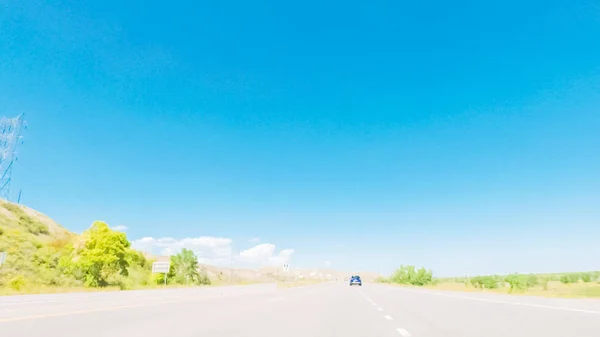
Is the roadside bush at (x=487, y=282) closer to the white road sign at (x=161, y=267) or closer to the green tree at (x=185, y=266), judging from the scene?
the white road sign at (x=161, y=267)

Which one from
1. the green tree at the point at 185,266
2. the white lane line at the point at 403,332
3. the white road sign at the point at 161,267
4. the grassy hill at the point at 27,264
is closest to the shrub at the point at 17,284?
the grassy hill at the point at 27,264

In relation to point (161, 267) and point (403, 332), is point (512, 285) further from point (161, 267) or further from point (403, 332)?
point (161, 267)

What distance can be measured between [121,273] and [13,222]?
2951cm

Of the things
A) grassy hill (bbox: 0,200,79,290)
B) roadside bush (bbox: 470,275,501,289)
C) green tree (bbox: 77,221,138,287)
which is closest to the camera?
grassy hill (bbox: 0,200,79,290)

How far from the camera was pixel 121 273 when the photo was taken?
55938 millimetres

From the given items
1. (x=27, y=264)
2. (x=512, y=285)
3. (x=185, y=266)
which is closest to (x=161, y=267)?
(x=185, y=266)

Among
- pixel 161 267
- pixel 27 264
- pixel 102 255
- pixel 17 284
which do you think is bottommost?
pixel 17 284

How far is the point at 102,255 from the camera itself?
53.1 metres

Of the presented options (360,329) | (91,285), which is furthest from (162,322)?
(91,285)

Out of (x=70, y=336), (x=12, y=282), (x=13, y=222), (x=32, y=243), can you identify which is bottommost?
(x=70, y=336)

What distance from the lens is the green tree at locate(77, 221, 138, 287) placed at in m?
52.6

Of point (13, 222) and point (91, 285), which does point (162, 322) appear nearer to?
point (91, 285)

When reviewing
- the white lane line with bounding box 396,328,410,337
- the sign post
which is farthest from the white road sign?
the white lane line with bounding box 396,328,410,337

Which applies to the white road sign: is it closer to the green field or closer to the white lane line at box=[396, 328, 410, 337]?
the green field
